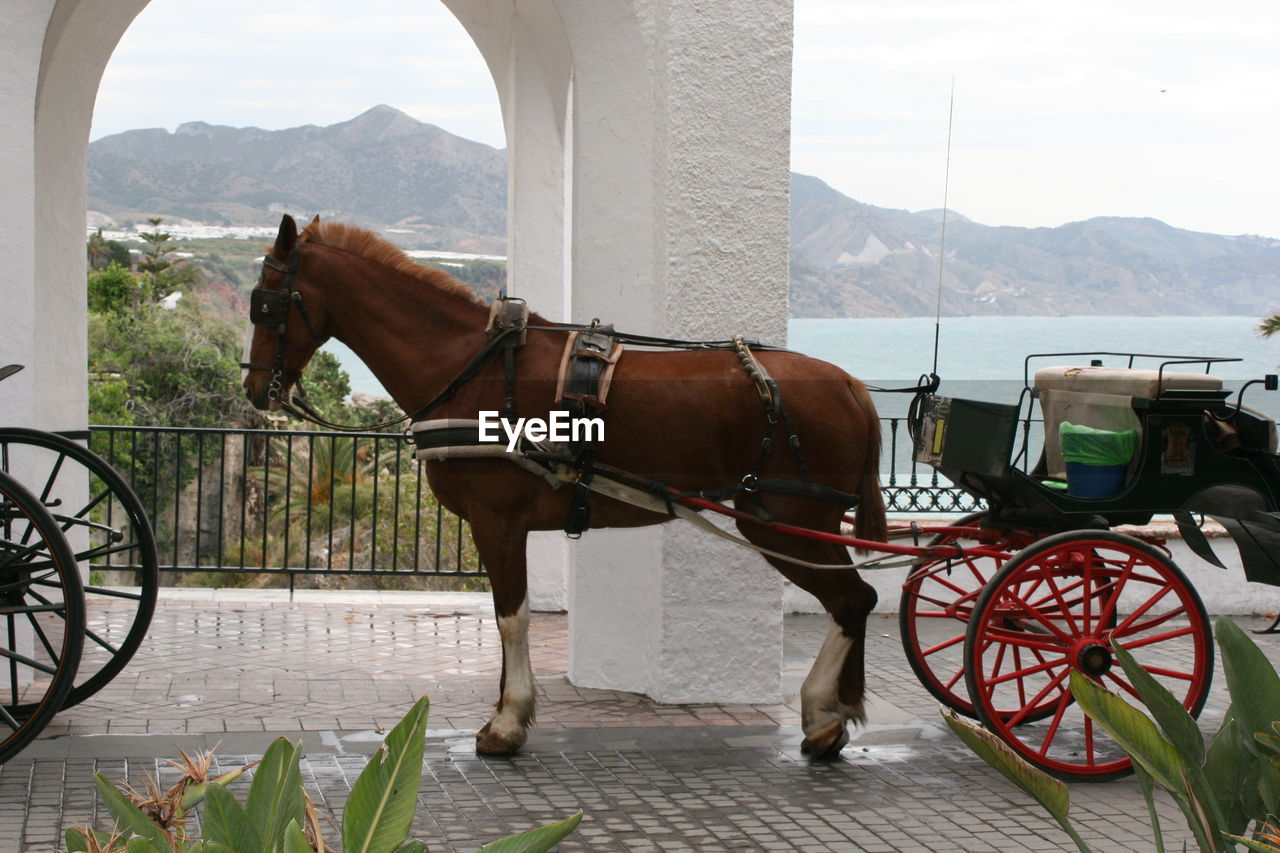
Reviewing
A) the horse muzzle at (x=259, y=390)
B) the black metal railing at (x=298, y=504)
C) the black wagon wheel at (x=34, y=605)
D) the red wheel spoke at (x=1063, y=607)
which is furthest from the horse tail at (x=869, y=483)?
the black metal railing at (x=298, y=504)

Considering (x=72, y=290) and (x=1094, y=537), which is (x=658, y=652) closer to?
(x=1094, y=537)

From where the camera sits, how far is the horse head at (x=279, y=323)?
5.75 m

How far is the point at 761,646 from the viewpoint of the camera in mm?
6953

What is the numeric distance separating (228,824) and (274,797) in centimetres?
8

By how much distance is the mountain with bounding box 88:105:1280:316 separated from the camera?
115375mm

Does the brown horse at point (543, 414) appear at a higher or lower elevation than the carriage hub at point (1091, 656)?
higher

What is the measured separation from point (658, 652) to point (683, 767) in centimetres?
116

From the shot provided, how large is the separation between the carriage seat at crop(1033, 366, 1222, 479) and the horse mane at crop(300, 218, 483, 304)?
272 cm

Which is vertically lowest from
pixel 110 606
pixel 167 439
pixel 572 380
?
pixel 167 439

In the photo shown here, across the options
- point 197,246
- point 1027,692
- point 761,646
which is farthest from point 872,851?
point 197,246

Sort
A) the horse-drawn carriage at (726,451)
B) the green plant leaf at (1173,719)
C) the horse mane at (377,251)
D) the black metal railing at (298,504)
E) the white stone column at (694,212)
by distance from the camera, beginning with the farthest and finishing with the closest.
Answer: the black metal railing at (298,504)
the white stone column at (694,212)
the horse mane at (377,251)
the horse-drawn carriage at (726,451)
the green plant leaf at (1173,719)

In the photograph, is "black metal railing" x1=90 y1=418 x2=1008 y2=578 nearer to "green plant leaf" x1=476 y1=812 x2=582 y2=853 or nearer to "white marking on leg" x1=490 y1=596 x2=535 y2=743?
"white marking on leg" x1=490 y1=596 x2=535 y2=743

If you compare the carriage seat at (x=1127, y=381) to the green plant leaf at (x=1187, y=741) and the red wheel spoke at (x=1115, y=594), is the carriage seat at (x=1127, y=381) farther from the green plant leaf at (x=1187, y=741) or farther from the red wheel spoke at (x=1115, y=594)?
the green plant leaf at (x=1187, y=741)

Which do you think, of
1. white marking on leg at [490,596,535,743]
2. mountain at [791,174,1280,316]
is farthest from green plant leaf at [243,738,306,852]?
mountain at [791,174,1280,316]
